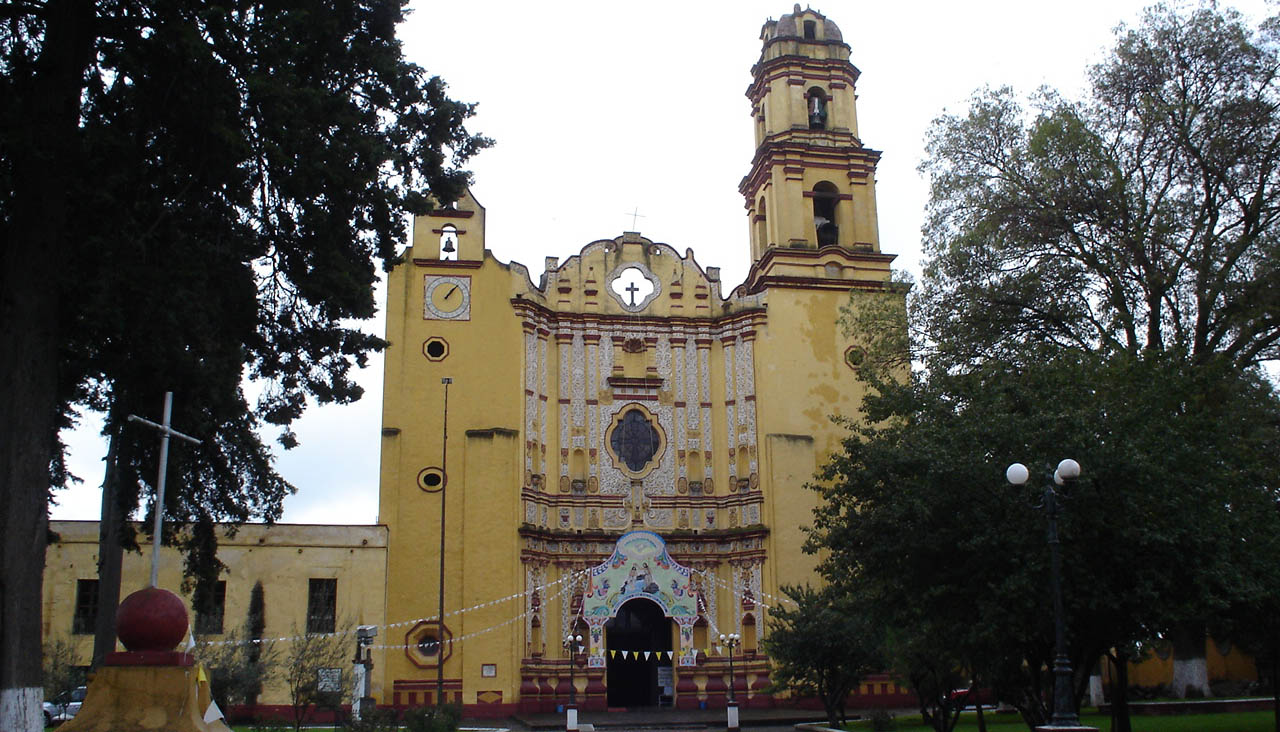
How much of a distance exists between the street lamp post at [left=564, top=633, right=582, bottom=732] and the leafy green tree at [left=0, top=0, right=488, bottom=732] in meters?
11.6

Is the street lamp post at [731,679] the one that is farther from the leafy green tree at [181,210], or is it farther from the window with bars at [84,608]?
the window with bars at [84,608]

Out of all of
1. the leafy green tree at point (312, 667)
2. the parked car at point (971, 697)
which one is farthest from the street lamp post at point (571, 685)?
the parked car at point (971, 697)

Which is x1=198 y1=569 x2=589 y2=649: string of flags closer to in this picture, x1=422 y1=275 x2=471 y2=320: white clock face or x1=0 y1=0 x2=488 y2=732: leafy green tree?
x1=422 y1=275 x2=471 y2=320: white clock face

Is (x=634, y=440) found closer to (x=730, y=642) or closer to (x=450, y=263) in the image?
(x=730, y=642)

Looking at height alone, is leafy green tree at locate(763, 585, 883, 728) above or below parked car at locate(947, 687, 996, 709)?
above

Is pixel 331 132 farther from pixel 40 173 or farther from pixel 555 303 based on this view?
pixel 555 303

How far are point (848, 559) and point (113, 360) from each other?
10.6 meters

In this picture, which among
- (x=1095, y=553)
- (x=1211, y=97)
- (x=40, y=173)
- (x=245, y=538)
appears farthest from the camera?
(x=245, y=538)

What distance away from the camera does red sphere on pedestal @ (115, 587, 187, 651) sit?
10.8 metres

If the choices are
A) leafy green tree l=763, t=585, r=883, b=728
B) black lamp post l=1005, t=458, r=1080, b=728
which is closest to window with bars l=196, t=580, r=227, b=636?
leafy green tree l=763, t=585, r=883, b=728

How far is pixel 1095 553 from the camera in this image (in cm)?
1602

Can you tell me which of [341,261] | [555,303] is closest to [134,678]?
[341,261]

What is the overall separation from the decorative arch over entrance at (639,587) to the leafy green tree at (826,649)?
5.72 metres

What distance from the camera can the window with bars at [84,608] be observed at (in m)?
27.7
